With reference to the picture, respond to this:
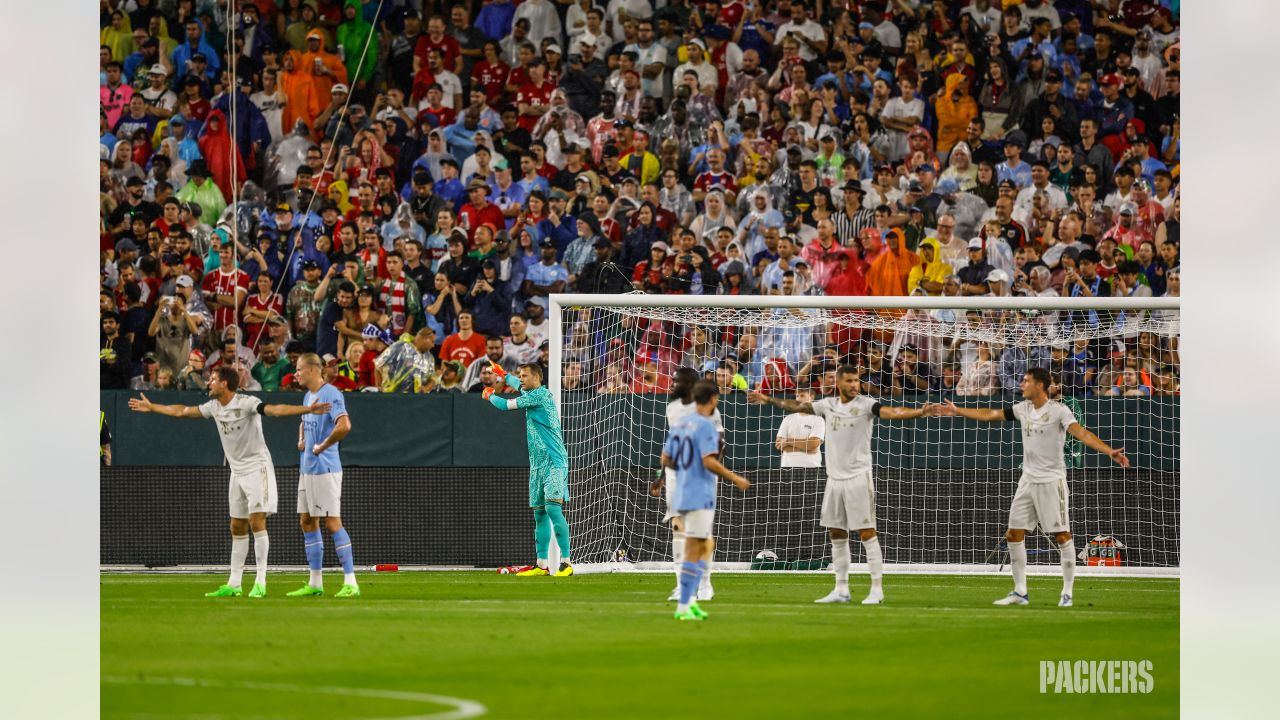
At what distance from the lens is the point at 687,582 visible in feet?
37.6

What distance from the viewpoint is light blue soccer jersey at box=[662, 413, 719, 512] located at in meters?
11.3

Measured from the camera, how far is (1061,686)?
9031 mm

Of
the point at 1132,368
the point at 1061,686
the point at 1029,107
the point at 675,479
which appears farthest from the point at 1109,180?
the point at 1061,686

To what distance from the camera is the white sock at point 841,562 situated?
1338 centimetres

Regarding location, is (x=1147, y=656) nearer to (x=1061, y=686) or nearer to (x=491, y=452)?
(x=1061, y=686)

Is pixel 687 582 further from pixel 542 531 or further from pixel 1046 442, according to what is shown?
pixel 542 531

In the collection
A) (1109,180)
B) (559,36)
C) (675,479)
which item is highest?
(559,36)

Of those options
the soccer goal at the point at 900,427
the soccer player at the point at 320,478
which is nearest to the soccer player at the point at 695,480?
the soccer player at the point at 320,478

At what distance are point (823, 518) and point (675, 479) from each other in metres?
2.67

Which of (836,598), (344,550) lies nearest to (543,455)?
(344,550)

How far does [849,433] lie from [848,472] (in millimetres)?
348

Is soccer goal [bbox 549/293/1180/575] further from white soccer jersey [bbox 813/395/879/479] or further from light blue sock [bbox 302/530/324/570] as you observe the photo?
light blue sock [bbox 302/530/324/570]

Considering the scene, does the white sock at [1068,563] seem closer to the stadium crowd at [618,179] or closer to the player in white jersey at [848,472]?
the player in white jersey at [848,472]
